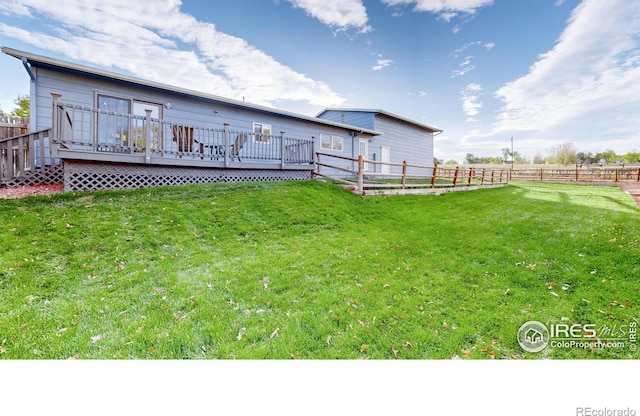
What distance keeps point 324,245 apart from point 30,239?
3680mm

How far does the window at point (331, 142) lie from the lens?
12766 millimetres

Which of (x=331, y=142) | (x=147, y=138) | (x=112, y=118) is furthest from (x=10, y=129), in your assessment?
(x=331, y=142)

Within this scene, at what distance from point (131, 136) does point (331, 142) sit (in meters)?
8.75

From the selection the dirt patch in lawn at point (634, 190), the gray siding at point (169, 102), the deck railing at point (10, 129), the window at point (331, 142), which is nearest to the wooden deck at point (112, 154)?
the deck railing at point (10, 129)

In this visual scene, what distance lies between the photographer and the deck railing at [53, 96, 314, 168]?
17.0ft

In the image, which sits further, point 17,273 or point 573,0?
point 573,0

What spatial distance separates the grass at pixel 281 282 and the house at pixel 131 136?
0.92m

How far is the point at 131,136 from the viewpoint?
588 cm

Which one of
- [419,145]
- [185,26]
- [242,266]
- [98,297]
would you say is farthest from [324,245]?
[419,145]

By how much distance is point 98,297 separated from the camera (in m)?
2.48

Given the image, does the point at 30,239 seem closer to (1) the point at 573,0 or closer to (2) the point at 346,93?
(2) the point at 346,93

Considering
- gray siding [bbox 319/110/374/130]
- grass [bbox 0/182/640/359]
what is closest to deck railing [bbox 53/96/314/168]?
grass [bbox 0/182/640/359]
